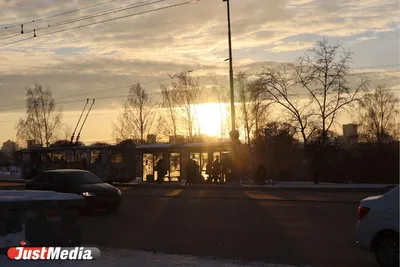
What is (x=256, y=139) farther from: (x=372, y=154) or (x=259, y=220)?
(x=259, y=220)

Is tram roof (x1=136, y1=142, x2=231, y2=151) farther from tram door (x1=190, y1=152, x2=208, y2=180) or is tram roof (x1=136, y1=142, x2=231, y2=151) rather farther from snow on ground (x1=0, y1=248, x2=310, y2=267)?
snow on ground (x1=0, y1=248, x2=310, y2=267)

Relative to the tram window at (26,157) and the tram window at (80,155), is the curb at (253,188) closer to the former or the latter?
the tram window at (80,155)

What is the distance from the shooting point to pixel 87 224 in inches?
621

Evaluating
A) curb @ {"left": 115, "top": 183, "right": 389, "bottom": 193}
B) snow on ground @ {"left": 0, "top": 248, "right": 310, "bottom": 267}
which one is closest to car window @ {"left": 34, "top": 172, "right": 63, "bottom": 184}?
snow on ground @ {"left": 0, "top": 248, "right": 310, "bottom": 267}

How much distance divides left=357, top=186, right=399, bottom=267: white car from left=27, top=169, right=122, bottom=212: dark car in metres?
10.6

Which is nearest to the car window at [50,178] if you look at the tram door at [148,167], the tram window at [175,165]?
the tram window at [175,165]

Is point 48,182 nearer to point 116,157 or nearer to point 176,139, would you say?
point 116,157

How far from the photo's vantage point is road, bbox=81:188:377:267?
10359 mm

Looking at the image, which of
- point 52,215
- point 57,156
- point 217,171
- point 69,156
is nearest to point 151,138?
point 57,156

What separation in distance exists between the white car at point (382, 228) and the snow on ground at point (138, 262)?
62.4 inches

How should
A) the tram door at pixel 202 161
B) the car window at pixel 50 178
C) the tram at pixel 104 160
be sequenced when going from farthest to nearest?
the tram at pixel 104 160
the tram door at pixel 202 161
the car window at pixel 50 178

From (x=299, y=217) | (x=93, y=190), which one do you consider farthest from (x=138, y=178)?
(x=299, y=217)

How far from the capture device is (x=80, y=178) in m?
18.8

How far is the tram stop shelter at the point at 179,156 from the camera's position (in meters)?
35.1
